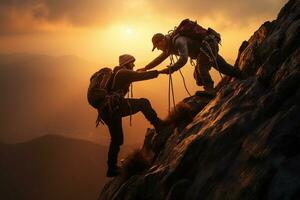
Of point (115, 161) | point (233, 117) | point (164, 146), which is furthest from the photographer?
point (115, 161)

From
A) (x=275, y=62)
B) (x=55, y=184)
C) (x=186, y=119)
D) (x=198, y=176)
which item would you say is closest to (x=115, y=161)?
(x=186, y=119)

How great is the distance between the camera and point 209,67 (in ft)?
53.7

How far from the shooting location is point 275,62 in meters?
11.3

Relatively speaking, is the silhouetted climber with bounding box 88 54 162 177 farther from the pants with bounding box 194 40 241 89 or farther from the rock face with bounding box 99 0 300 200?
the pants with bounding box 194 40 241 89

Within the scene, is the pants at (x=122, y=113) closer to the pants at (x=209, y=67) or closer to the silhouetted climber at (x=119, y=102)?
the silhouetted climber at (x=119, y=102)

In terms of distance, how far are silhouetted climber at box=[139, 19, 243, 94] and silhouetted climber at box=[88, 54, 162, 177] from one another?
5.59ft

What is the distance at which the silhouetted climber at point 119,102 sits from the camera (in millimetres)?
14555

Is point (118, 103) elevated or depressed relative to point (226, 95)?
elevated

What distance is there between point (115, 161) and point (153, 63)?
14.1ft

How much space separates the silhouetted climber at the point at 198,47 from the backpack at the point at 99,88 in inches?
85.7

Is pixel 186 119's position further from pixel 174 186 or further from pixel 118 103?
pixel 174 186

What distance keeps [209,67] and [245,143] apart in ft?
25.6

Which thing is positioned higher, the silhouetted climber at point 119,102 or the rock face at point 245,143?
the silhouetted climber at point 119,102

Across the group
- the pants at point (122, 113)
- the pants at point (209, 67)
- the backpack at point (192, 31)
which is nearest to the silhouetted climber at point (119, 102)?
the pants at point (122, 113)
